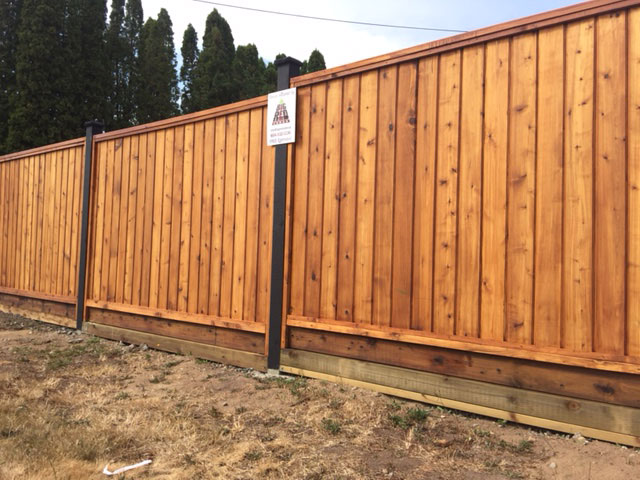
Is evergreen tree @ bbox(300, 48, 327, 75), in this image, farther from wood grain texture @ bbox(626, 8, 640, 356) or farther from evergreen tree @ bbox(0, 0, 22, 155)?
wood grain texture @ bbox(626, 8, 640, 356)

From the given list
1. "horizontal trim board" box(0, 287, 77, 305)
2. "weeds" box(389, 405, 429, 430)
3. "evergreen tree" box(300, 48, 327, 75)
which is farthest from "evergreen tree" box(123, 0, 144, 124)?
"weeds" box(389, 405, 429, 430)

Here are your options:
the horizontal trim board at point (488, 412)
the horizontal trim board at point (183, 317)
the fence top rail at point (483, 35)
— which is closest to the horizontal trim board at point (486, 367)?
the horizontal trim board at point (488, 412)

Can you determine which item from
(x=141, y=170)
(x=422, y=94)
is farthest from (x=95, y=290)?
(x=422, y=94)

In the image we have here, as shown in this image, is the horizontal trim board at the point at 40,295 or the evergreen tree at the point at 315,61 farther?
the evergreen tree at the point at 315,61

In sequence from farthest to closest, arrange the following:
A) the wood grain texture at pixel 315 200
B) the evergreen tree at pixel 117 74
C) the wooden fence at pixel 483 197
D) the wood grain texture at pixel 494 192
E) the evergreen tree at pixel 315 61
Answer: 1. the evergreen tree at pixel 315 61
2. the evergreen tree at pixel 117 74
3. the wood grain texture at pixel 315 200
4. the wood grain texture at pixel 494 192
5. the wooden fence at pixel 483 197

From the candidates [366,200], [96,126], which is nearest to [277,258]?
[366,200]

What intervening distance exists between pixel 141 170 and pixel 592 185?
4.71 metres

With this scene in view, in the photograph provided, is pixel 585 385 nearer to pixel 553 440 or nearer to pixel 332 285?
pixel 553 440

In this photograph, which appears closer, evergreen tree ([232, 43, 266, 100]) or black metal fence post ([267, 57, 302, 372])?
black metal fence post ([267, 57, 302, 372])

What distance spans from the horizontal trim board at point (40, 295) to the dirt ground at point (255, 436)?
86.6 inches

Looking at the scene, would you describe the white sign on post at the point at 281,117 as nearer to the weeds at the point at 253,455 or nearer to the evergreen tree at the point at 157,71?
the weeds at the point at 253,455

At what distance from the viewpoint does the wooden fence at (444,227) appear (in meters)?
2.91

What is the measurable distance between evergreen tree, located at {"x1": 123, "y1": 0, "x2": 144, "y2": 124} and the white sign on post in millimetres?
16457

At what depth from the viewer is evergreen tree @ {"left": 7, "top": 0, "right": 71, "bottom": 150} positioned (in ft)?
46.3
